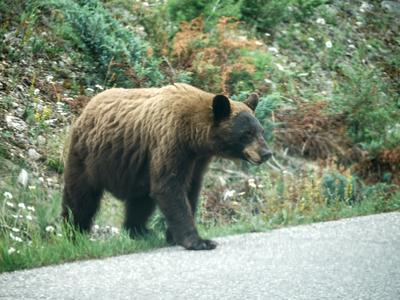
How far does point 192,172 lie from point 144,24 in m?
5.98

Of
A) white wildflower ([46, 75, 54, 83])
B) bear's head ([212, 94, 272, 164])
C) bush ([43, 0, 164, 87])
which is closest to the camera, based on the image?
bear's head ([212, 94, 272, 164])

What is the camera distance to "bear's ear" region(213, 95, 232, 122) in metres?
8.55

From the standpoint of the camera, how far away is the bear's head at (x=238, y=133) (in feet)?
28.4

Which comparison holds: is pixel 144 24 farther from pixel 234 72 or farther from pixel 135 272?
pixel 135 272

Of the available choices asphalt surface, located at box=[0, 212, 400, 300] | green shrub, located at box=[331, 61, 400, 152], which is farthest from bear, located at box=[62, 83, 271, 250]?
green shrub, located at box=[331, 61, 400, 152]

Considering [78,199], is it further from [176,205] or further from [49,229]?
[176,205]

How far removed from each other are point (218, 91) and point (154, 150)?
4.26 metres

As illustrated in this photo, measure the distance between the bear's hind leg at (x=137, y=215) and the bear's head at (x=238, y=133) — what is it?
103cm

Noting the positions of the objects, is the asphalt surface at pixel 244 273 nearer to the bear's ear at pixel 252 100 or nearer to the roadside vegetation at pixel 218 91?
the roadside vegetation at pixel 218 91

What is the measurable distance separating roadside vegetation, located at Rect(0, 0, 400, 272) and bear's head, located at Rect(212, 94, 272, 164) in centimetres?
80

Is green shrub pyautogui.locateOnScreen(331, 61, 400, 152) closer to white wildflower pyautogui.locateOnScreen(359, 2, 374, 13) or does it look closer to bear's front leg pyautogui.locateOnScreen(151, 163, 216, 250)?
white wildflower pyautogui.locateOnScreen(359, 2, 374, 13)

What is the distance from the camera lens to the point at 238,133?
8688mm

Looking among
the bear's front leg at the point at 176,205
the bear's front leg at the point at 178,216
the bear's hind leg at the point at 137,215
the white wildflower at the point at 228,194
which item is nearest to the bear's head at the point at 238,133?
the bear's front leg at the point at 176,205

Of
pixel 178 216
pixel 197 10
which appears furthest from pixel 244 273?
pixel 197 10
